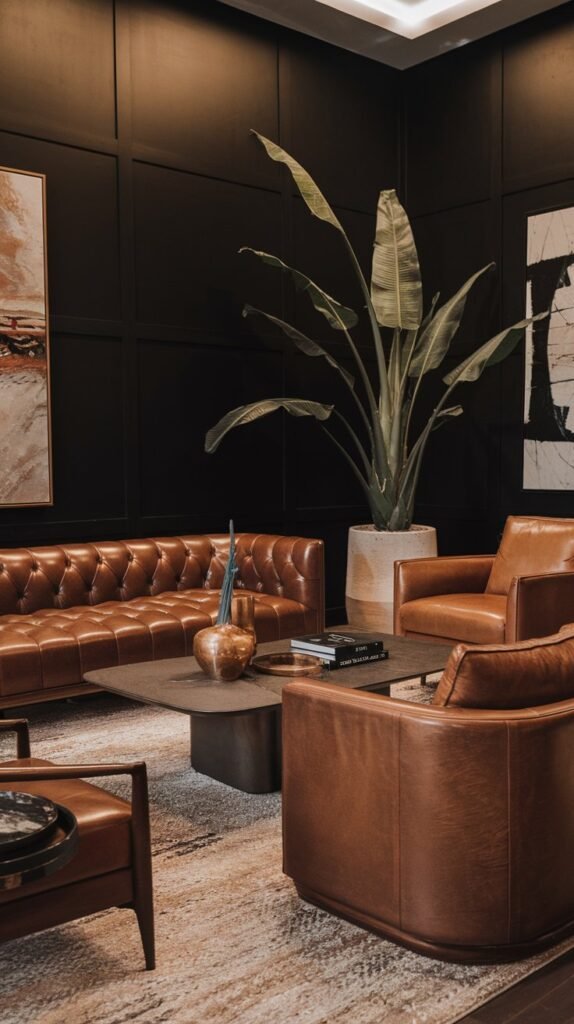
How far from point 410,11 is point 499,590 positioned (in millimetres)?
3599

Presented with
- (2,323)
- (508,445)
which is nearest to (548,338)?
(508,445)

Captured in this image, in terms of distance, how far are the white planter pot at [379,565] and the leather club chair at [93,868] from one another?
343 centimetres

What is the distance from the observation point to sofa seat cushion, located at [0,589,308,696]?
366cm

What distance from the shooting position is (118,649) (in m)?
3.88

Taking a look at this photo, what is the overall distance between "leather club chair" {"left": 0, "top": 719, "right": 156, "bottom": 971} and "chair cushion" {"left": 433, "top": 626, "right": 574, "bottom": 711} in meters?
0.68

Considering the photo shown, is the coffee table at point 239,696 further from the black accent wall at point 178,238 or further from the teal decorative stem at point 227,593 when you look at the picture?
the black accent wall at point 178,238

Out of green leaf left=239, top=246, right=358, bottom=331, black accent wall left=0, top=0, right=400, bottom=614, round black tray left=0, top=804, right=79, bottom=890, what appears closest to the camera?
round black tray left=0, top=804, right=79, bottom=890

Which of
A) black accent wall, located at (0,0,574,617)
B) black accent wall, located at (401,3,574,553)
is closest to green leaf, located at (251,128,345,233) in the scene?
black accent wall, located at (0,0,574,617)

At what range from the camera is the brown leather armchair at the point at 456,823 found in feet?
6.30

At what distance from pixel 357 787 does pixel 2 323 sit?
10.7ft

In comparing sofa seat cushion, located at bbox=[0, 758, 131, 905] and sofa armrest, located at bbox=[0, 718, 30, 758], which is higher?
sofa armrest, located at bbox=[0, 718, 30, 758]

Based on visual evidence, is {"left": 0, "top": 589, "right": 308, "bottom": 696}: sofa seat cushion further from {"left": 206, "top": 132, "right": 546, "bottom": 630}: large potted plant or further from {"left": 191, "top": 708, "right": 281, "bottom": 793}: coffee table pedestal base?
{"left": 206, "top": 132, "right": 546, "bottom": 630}: large potted plant

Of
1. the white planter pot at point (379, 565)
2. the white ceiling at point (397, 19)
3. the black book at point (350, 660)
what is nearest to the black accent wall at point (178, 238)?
the white ceiling at point (397, 19)

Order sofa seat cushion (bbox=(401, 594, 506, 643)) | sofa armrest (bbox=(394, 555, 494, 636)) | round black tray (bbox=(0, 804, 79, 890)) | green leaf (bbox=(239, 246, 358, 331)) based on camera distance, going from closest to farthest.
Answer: round black tray (bbox=(0, 804, 79, 890)) → sofa seat cushion (bbox=(401, 594, 506, 643)) → sofa armrest (bbox=(394, 555, 494, 636)) → green leaf (bbox=(239, 246, 358, 331))
